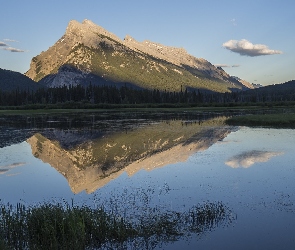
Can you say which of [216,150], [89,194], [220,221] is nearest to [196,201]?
[220,221]

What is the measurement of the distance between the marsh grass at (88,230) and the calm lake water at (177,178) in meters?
0.91

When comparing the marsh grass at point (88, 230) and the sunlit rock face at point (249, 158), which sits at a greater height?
the sunlit rock face at point (249, 158)

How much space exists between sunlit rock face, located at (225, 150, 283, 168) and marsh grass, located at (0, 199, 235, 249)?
53.8ft

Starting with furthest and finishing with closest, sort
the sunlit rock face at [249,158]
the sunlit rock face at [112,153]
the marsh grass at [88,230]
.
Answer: the sunlit rock face at [249,158], the sunlit rock face at [112,153], the marsh grass at [88,230]

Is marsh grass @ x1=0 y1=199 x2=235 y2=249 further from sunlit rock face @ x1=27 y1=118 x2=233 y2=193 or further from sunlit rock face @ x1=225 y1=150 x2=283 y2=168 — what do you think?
sunlit rock face @ x1=225 y1=150 x2=283 y2=168

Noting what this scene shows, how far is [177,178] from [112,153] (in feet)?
51.0

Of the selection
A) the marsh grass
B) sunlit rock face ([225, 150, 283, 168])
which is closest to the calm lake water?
sunlit rock face ([225, 150, 283, 168])

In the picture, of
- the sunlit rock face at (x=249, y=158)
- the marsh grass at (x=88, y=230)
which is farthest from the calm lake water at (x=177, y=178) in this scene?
the marsh grass at (x=88, y=230)

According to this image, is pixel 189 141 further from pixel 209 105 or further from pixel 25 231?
pixel 209 105

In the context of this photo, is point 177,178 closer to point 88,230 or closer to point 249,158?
point 249,158

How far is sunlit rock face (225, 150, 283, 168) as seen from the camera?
34125 mm

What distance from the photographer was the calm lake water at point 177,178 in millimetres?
17750

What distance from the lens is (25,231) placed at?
1648 cm

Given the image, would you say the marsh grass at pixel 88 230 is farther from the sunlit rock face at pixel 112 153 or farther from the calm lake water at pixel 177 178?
the sunlit rock face at pixel 112 153
